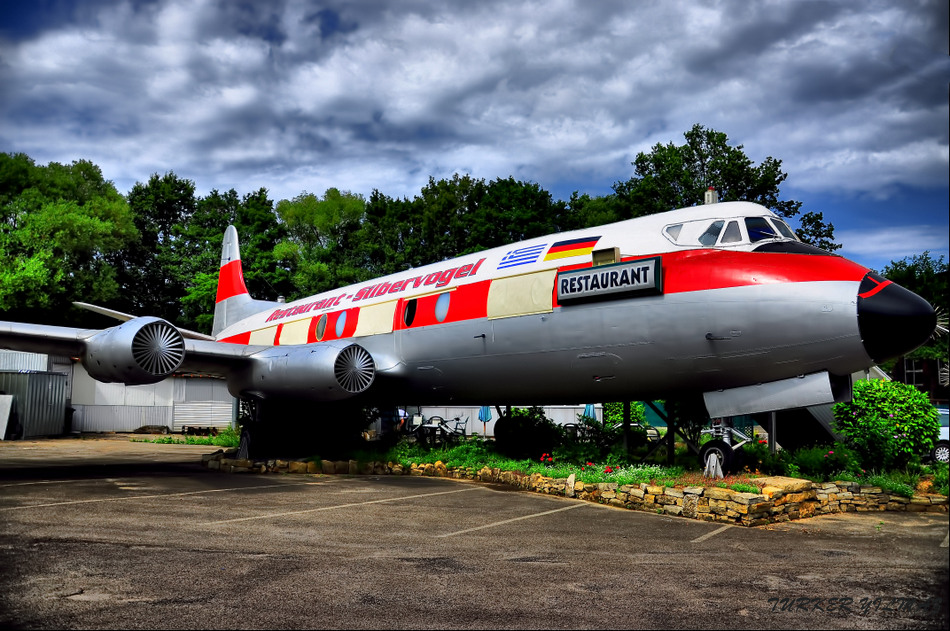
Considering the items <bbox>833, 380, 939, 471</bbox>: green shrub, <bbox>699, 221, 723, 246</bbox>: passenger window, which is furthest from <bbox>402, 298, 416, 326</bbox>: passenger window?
<bbox>833, 380, 939, 471</bbox>: green shrub

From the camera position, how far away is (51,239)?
151 feet

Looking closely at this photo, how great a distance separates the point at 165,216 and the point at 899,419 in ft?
197

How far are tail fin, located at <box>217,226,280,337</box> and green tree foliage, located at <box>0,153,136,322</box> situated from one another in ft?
81.8

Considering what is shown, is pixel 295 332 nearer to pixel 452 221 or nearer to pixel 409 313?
pixel 409 313

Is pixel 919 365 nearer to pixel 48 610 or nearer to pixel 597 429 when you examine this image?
pixel 597 429

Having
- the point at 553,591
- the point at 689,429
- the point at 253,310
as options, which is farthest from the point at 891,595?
the point at 253,310

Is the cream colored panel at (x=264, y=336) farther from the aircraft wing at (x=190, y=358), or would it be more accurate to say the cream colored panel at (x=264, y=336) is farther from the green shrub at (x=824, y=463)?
the green shrub at (x=824, y=463)

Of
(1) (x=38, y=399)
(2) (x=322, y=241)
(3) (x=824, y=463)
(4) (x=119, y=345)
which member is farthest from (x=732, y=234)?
(2) (x=322, y=241)

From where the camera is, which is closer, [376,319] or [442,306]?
[442,306]

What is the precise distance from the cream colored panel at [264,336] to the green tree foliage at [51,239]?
1208 inches

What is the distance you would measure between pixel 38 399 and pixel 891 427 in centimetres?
3331

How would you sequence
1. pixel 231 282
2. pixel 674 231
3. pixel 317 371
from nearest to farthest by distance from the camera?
pixel 674 231 → pixel 317 371 → pixel 231 282

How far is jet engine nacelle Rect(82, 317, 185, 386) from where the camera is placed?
42.7 feet

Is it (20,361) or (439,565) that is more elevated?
(20,361)
